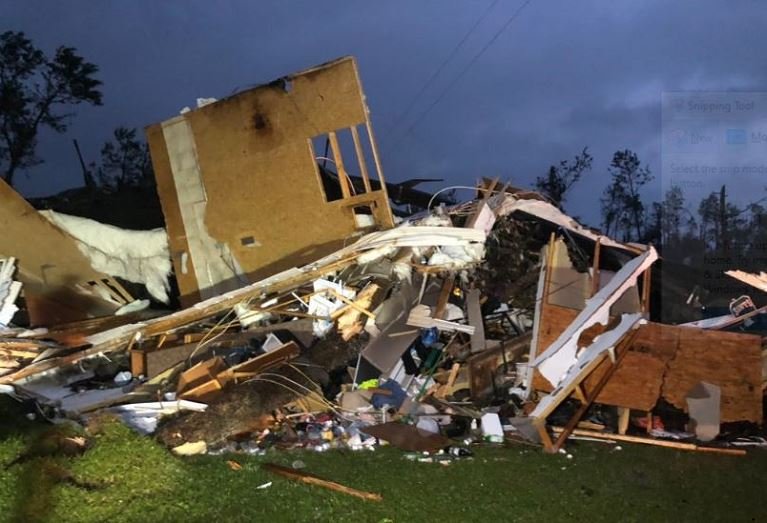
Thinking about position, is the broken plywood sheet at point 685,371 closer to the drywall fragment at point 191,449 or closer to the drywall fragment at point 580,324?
the drywall fragment at point 580,324

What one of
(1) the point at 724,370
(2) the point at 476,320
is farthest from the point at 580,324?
(1) the point at 724,370

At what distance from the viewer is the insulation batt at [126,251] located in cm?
920

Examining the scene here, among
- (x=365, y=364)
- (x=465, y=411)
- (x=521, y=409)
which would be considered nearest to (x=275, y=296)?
(x=365, y=364)

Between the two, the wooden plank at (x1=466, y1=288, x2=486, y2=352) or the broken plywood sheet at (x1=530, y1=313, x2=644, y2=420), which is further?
the wooden plank at (x1=466, y1=288, x2=486, y2=352)

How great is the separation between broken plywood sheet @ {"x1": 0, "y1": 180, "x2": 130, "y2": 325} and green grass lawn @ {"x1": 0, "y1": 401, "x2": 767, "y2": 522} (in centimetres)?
340

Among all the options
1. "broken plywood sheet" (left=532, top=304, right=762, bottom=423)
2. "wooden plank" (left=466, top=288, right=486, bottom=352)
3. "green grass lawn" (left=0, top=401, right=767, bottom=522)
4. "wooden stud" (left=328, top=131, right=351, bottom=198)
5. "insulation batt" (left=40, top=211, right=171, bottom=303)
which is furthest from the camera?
"insulation batt" (left=40, top=211, right=171, bottom=303)

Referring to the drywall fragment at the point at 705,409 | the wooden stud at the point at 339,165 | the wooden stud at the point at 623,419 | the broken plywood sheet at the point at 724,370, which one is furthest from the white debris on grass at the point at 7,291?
the drywall fragment at the point at 705,409

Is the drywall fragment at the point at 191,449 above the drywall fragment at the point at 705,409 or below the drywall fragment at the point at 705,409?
above

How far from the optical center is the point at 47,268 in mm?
9016

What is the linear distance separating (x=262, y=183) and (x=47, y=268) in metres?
3.46

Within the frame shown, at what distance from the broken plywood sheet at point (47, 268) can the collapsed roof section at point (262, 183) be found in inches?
60.0

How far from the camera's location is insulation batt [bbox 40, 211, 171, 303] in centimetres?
920

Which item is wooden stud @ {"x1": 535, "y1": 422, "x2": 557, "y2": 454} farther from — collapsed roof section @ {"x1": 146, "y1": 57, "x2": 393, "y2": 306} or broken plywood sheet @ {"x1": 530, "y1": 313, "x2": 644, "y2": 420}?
collapsed roof section @ {"x1": 146, "y1": 57, "x2": 393, "y2": 306}

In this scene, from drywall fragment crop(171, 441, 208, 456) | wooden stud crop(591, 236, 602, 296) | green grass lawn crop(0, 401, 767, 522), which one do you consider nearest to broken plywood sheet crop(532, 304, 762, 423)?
green grass lawn crop(0, 401, 767, 522)
